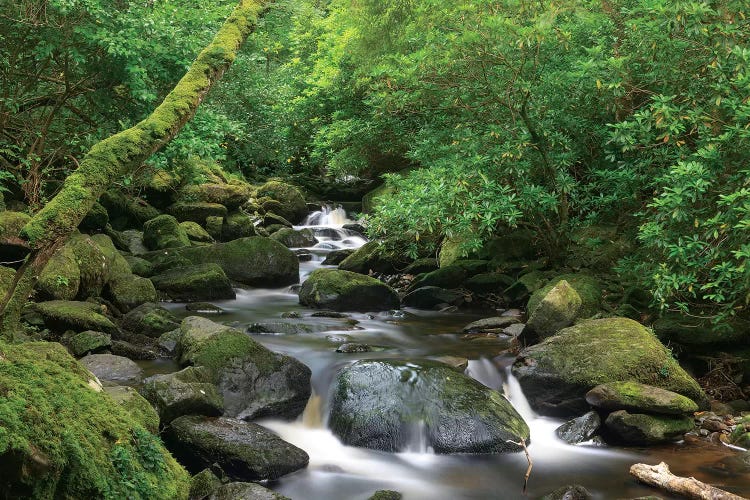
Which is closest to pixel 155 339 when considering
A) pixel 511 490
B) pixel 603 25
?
pixel 511 490

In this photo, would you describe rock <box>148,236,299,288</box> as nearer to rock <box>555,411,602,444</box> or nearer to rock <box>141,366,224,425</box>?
rock <box>141,366,224,425</box>

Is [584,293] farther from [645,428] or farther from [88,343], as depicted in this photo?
[88,343]

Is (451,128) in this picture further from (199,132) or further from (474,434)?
(474,434)

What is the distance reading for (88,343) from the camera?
782cm

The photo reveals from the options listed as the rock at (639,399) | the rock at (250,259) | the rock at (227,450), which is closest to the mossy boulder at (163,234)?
the rock at (250,259)

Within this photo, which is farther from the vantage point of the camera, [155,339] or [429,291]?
[429,291]

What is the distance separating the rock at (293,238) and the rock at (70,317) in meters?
10.3

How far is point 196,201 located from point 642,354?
14.4m

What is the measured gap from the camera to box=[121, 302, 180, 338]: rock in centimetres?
921

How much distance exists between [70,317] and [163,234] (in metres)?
6.99

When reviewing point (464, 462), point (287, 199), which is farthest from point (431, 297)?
point (287, 199)

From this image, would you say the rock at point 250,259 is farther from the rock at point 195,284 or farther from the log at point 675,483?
the log at point 675,483

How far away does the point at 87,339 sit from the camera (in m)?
7.88

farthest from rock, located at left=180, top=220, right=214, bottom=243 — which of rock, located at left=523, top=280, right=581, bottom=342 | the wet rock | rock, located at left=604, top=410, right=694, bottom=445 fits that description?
rock, located at left=604, top=410, right=694, bottom=445
